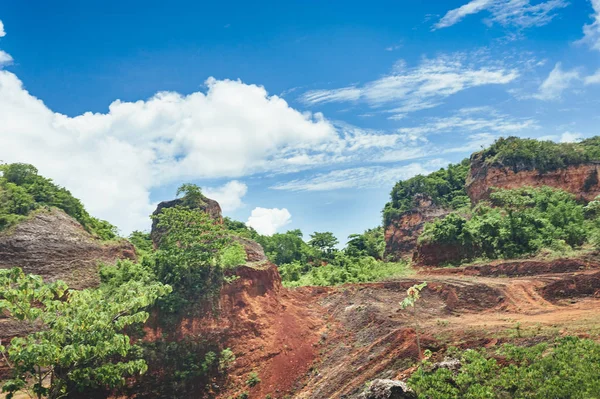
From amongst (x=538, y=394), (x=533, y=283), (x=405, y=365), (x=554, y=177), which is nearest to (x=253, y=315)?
(x=405, y=365)

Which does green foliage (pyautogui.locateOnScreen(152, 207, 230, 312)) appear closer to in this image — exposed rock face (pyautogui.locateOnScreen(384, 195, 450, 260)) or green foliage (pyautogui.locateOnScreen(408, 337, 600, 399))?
green foliage (pyautogui.locateOnScreen(408, 337, 600, 399))

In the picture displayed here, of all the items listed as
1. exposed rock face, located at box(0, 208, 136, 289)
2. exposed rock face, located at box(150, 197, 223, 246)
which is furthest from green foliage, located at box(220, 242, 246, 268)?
Answer: exposed rock face, located at box(150, 197, 223, 246)

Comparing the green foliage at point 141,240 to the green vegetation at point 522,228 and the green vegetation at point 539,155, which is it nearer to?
the green vegetation at point 522,228

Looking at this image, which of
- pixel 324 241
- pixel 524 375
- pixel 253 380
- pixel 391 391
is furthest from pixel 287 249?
pixel 524 375

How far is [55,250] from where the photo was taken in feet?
70.5

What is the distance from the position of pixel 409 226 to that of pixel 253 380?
3528 centimetres


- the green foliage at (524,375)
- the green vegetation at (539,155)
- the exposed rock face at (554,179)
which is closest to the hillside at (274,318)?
the green foliage at (524,375)

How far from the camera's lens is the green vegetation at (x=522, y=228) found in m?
29.4

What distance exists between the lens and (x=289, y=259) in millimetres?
54688

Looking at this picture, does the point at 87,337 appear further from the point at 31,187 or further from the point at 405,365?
the point at 31,187

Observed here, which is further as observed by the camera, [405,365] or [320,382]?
[320,382]

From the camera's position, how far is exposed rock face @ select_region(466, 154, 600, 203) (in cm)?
3875

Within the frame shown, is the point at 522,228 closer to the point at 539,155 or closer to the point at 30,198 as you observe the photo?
the point at 539,155

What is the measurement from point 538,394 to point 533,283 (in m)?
15.0
